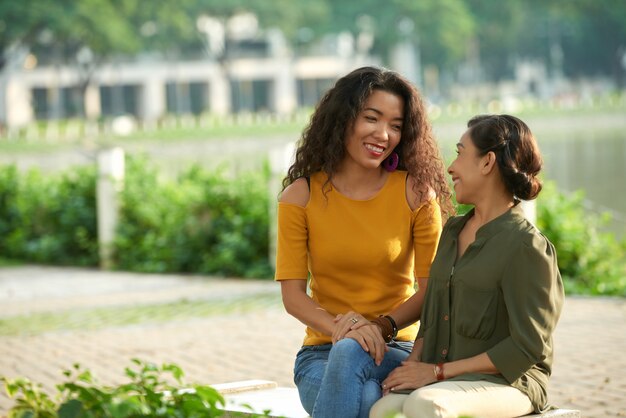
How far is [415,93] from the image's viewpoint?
12.7 feet

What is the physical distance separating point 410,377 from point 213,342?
462 cm

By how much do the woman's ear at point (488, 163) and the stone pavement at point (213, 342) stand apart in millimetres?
2379

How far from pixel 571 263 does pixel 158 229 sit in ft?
15.1

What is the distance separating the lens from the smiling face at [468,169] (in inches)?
139

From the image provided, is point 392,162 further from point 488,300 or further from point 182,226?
point 182,226

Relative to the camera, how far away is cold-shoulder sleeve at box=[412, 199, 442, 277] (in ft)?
12.7

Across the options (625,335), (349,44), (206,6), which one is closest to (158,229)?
(625,335)

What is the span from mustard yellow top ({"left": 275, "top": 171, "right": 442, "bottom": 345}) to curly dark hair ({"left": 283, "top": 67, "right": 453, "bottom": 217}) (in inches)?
2.6

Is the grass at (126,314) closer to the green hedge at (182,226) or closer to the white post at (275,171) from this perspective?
the white post at (275,171)

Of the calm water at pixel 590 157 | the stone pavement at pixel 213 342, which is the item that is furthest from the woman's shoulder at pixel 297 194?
the stone pavement at pixel 213 342

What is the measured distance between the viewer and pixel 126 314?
9516 millimetres

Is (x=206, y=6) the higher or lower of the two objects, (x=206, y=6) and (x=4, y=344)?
the higher

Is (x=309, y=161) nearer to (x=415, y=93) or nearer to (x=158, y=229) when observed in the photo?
(x=415, y=93)

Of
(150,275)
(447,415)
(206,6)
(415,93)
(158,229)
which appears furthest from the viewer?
(206,6)
